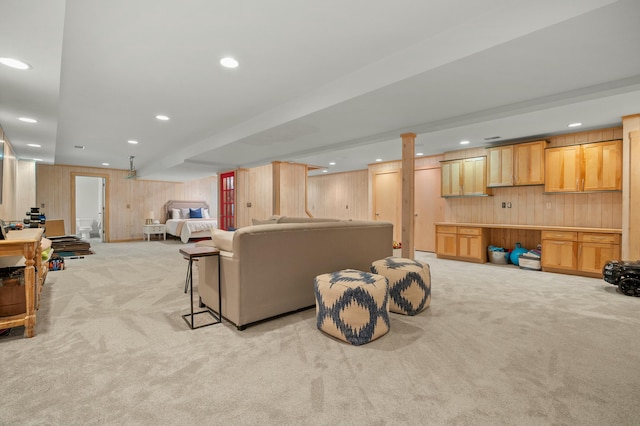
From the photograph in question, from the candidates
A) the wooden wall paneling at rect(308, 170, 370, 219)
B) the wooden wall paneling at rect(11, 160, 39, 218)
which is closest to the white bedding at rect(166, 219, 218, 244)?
the wooden wall paneling at rect(11, 160, 39, 218)

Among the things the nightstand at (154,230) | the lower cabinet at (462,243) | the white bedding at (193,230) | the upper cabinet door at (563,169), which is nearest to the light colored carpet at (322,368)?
the upper cabinet door at (563,169)

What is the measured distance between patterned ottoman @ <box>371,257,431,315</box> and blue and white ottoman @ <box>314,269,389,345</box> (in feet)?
1.64

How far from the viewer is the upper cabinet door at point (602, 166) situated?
453cm

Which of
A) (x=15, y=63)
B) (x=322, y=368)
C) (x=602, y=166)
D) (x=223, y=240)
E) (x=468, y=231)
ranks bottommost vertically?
(x=322, y=368)

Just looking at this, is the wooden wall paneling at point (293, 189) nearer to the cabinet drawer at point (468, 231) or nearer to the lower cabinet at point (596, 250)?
the cabinet drawer at point (468, 231)

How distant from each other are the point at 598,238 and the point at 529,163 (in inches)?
63.4

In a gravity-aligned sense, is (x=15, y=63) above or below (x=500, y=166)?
above

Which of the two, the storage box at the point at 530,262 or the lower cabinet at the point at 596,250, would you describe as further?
the storage box at the point at 530,262

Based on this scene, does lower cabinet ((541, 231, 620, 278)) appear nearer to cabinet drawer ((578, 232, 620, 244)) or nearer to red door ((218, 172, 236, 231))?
cabinet drawer ((578, 232, 620, 244))

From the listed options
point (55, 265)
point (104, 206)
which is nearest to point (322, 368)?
point (55, 265)

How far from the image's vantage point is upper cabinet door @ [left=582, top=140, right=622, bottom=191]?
4.53 m

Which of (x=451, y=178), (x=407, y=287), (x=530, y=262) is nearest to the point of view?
(x=407, y=287)

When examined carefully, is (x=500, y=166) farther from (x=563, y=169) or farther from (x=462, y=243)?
(x=462, y=243)

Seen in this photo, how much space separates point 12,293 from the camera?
2.42 meters
